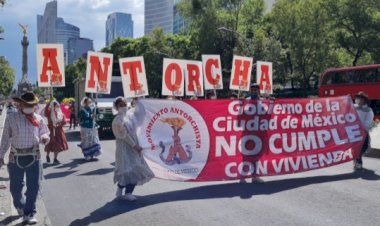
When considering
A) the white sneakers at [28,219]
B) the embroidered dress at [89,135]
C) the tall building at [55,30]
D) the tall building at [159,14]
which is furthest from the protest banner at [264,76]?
the tall building at [159,14]

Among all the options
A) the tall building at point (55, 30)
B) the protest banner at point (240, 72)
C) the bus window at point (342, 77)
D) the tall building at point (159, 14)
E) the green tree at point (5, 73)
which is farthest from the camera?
the tall building at point (159, 14)

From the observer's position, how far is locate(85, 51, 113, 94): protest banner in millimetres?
13969

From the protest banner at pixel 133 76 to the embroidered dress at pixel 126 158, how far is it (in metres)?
4.91

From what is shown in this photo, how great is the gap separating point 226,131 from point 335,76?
2728cm

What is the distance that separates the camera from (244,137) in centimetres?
1002

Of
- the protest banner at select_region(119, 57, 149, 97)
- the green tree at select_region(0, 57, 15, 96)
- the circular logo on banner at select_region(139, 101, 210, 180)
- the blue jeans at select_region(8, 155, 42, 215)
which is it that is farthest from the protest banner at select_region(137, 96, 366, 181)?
the green tree at select_region(0, 57, 15, 96)

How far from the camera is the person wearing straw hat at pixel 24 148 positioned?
6.91 m

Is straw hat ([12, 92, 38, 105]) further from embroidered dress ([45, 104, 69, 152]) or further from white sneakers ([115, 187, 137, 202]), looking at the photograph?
embroidered dress ([45, 104, 69, 152])

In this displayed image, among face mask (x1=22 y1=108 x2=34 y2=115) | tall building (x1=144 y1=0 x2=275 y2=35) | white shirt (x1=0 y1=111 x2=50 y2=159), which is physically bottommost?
white shirt (x1=0 y1=111 x2=50 y2=159)

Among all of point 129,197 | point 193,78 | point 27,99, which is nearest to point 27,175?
point 27,99

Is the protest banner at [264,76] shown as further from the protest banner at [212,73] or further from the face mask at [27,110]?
the face mask at [27,110]

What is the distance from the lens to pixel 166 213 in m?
7.73

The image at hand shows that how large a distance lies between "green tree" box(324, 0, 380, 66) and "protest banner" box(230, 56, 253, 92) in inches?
1232

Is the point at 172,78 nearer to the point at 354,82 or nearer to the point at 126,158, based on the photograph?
the point at 126,158
